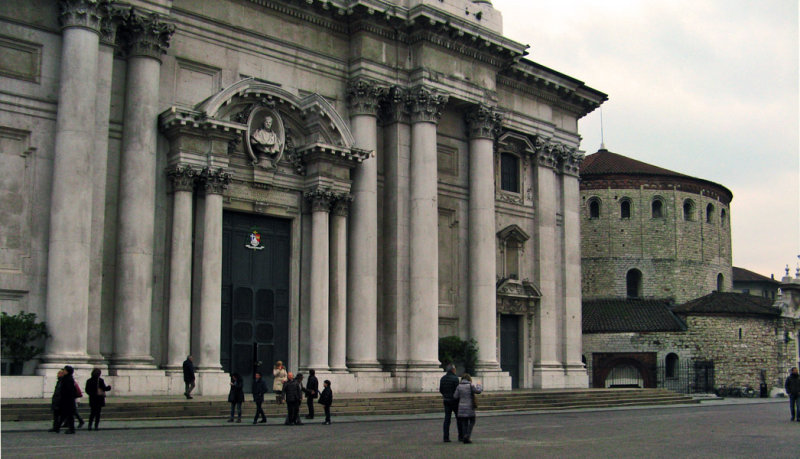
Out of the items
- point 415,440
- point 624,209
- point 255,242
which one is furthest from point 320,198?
point 624,209

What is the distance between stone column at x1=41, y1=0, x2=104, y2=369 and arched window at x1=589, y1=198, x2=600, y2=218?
47.8m

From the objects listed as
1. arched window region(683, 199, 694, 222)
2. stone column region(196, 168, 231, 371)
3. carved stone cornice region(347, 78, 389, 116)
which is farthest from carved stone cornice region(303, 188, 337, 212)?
arched window region(683, 199, 694, 222)

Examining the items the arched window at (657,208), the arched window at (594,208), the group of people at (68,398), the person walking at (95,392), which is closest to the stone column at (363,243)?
the person walking at (95,392)

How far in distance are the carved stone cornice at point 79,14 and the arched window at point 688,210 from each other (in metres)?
52.1

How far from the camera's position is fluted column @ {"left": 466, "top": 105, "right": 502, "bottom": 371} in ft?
113

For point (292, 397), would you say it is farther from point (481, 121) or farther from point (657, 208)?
point (657, 208)

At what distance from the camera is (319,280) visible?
29859 millimetres

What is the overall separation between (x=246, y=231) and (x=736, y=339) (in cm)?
4024

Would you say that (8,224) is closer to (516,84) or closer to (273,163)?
(273,163)

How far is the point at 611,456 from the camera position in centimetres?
1505

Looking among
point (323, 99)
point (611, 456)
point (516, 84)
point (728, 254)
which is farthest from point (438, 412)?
point (728, 254)

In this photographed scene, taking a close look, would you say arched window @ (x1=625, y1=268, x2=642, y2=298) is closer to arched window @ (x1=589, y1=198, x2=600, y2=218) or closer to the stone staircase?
arched window @ (x1=589, y1=198, x2=600, y2=218)

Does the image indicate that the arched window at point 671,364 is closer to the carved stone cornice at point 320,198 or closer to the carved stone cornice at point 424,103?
the carved stone cornice at point 424,103

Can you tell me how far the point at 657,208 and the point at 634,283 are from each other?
6.06 metres
